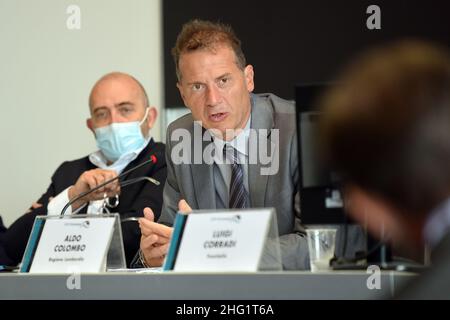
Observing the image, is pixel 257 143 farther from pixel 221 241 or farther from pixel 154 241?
pixel 221 241

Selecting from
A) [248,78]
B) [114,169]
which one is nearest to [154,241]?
[248,78]

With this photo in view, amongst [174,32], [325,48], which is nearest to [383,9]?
[325,48]

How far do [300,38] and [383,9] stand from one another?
38 centimetres

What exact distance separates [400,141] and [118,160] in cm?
276

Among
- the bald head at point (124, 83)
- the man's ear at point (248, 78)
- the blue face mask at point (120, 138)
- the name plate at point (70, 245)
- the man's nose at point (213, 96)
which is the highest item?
the man's ear at point (248, 78)

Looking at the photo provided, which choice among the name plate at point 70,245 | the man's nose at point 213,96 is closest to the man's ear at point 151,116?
the man's nose at point 213,96

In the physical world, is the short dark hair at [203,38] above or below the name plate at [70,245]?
above

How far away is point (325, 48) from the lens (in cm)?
373

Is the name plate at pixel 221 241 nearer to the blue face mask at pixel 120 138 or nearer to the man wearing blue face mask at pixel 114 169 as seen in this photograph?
the man wearing blue face mask at pixel 114 169

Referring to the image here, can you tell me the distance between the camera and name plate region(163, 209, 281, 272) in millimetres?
1380

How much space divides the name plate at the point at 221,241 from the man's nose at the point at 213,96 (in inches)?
36.7

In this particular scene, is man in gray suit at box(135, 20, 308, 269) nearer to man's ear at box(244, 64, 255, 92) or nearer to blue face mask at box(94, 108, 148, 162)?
man's ear at box(244, 64, 255, 92)

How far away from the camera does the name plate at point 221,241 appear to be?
4.53ft

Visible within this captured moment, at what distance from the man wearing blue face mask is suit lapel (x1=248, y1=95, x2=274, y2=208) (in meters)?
0.74
